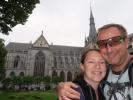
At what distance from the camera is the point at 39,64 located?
74.8 metres

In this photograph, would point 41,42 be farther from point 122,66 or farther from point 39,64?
point 122,66

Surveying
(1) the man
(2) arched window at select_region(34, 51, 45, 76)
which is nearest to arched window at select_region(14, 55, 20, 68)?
(2) arched window at select_region(34, 51, 45, 76)

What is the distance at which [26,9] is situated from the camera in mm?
16344

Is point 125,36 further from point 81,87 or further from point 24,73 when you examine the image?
point 24,73

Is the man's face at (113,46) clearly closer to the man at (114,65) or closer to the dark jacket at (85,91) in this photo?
the man at (114,65)

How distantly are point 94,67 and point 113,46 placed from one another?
1.45 feet

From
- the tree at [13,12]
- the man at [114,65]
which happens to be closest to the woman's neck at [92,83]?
the man at [114,65]

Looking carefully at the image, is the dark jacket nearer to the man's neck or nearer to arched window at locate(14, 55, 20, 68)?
the man's neck

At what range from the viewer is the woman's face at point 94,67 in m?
3.21

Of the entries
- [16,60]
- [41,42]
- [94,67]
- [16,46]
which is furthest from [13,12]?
[16,46]

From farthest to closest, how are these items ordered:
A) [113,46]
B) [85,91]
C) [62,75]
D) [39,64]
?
[62,75] < [39,64] < [113,46] < [85,91]

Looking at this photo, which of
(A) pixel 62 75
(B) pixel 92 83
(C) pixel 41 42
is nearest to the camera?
(B) pixel 92 83

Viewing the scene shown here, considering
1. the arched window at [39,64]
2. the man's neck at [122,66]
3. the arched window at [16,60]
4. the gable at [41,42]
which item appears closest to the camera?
the man's neck at [122,66]

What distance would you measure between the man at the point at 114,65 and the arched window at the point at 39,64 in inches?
2812
